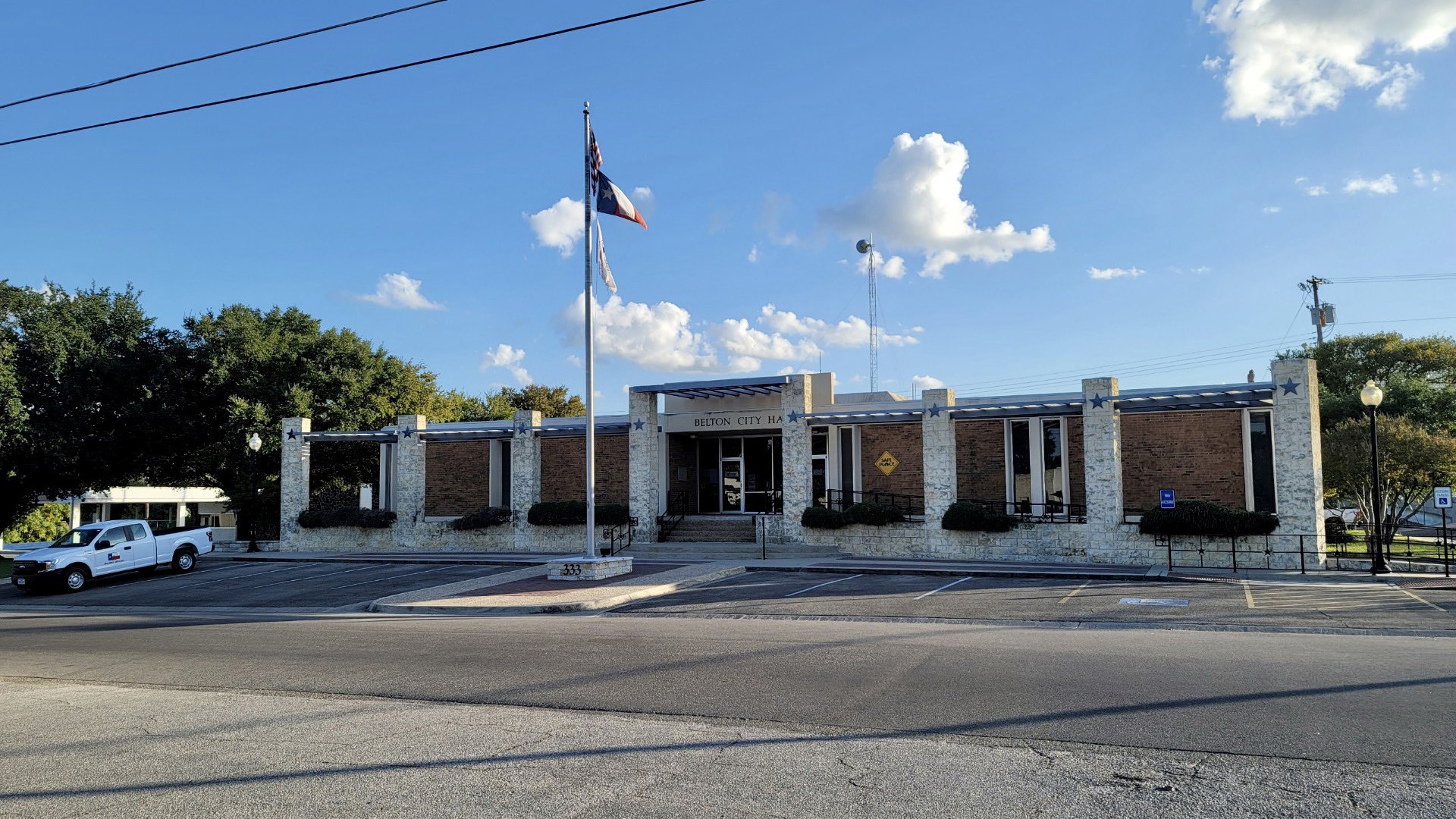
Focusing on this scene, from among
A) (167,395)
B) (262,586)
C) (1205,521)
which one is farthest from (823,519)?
(167,395)

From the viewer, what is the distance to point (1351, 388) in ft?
134

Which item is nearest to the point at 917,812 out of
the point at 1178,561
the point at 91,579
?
the point at 1178,561

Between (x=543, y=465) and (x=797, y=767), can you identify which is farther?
(x=543, y=465)

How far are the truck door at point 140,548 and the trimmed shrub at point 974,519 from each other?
21.5 metres

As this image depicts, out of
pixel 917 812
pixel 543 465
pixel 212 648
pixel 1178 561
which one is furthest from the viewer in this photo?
pixel 543 465

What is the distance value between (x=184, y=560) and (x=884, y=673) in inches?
940

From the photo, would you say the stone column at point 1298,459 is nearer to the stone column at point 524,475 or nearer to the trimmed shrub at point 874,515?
the trimmed shrub at point 874,515

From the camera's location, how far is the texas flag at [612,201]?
750 inches

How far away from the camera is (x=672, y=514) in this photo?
30344mm

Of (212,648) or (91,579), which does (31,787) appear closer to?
(212,648)

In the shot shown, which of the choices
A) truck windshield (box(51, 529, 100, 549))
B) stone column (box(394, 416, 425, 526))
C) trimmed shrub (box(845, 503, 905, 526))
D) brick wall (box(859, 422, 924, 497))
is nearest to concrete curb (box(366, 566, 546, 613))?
trimmed shrub (box(845, 503, 905, 526))

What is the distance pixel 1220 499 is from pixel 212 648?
23.4 m

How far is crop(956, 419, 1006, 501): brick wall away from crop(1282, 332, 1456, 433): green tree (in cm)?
1744

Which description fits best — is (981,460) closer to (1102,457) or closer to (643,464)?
(1102,457)
